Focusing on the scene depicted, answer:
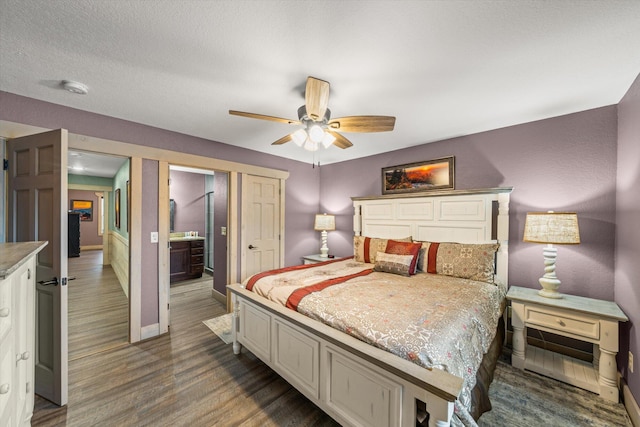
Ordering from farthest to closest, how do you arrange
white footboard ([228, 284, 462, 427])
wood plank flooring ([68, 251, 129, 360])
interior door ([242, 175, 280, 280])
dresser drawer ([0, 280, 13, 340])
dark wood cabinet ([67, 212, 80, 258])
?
1. dark wood cabinet ([67, 212, 80, 258])
2. interior door ([242, 175, 280, 280])
3. wood plank flooring ([68, 251, 129, 360])
4. white footboard ([228, 284, 462, 427])
5. dresser drawer ([0, 280, 13, 340])

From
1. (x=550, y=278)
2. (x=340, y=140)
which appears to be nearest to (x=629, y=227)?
(x=550, y=278)

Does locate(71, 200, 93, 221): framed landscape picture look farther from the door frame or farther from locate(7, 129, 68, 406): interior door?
locate(7, 129, 68, 406): interior door

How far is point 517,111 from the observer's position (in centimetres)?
246

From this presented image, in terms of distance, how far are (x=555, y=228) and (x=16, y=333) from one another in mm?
3785

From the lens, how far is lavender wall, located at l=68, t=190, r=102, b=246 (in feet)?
29.6

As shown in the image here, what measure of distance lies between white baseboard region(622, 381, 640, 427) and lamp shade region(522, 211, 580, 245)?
44.5 inches

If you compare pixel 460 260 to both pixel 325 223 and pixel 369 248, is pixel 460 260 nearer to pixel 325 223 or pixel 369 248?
pixel 369 248

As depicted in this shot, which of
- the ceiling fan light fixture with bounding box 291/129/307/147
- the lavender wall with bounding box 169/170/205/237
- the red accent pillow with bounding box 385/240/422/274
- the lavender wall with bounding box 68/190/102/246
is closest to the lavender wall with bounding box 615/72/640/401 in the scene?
the red accent pillow with bounding box 385/240/422/274

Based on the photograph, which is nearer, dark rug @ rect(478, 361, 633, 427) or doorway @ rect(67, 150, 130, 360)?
dark rug @ rect(478, 361, 633, 427)

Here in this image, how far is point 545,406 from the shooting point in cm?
189

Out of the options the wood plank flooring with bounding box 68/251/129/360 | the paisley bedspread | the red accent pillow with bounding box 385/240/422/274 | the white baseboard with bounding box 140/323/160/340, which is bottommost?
the wood plank flooring with bounding box 68/251/129/360

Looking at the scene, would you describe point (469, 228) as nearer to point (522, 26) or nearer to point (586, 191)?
point (586, 191)

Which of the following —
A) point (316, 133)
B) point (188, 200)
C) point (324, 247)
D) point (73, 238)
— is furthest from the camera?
point (73, 238)

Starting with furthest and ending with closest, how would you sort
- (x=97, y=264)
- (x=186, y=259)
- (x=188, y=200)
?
(x=97, y=264) → (x=188, y=200) → (x=186, y=259)
